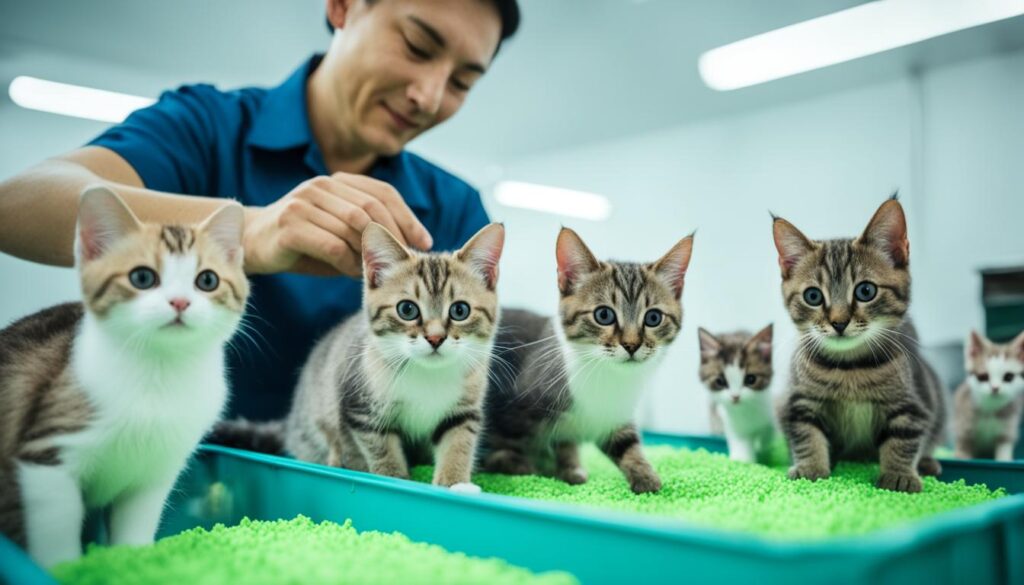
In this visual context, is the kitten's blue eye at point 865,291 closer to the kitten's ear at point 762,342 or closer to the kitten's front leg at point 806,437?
the kitten's front leg at point 806,437

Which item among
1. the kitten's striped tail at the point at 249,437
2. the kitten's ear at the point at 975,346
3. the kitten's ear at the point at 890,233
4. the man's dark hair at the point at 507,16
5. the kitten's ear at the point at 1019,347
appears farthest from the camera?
the kitten's ear at the point at 975,346

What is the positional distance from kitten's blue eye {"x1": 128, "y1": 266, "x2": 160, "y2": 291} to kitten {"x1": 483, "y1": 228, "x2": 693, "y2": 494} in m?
0.56

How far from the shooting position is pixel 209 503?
1.06m

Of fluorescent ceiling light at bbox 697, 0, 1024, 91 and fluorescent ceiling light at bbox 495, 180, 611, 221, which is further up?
fluorescent ceiling light at bbox 697, 0, 1024, 91

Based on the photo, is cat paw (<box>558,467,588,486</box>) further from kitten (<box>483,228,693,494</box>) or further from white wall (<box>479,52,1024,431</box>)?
white wall (<box>479,52,1024,431</box>)

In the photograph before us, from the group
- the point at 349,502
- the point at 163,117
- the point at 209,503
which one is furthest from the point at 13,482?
the point at 163,117

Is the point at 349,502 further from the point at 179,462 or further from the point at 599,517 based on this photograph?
Answer: the point at 599,517

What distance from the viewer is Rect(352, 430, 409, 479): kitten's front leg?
3.33 ft

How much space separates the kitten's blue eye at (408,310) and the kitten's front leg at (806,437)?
647 mm

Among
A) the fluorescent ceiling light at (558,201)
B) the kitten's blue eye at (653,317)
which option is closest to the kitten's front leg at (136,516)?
the kitten's blue eye at (653,317)

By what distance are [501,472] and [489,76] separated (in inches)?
77.8

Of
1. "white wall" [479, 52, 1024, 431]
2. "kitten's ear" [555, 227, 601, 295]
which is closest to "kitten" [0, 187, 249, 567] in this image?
"kitten's ear" [555, 227, 601, 295]

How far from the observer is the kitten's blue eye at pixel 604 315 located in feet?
3.39

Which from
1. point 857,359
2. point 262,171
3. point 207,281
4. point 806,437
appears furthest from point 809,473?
point 262,171
